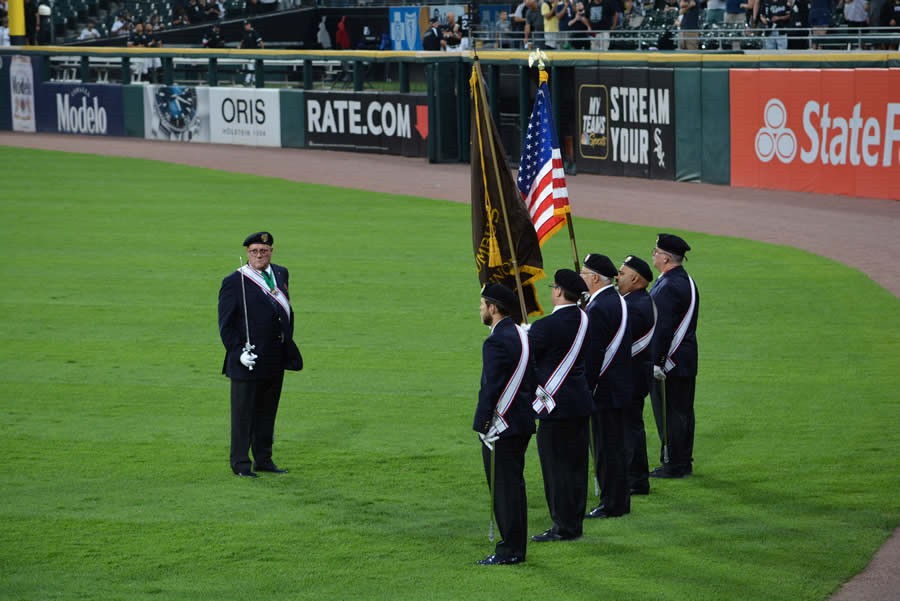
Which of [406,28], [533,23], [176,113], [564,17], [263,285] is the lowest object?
[263,285]

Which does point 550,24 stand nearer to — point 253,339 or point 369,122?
point 369,122

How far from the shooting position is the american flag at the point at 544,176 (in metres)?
11.4

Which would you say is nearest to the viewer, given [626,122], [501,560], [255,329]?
[501,560]

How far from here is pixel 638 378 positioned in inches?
381

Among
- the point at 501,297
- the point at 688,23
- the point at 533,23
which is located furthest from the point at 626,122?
the point at 501,297

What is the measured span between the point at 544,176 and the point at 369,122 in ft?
72.6

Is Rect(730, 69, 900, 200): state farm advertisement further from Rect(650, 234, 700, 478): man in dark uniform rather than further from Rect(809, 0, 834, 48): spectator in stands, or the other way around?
Rect(650, 234, 700, 478): man in dark uniform

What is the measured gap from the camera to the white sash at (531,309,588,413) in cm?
849

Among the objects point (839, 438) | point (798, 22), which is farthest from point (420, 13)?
point (839, 438)

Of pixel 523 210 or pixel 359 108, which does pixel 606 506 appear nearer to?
pixel 523 210

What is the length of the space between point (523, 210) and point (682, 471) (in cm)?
230

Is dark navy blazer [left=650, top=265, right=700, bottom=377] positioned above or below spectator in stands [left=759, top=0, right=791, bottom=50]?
below

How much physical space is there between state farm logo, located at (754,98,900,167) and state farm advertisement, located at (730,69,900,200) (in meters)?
0.02

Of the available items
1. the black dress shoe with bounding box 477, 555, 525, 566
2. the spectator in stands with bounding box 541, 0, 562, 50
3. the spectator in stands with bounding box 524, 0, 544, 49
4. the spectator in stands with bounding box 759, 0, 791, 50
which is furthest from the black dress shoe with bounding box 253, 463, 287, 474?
the spectator in stands with bounding box 524, 0, 544, 49
